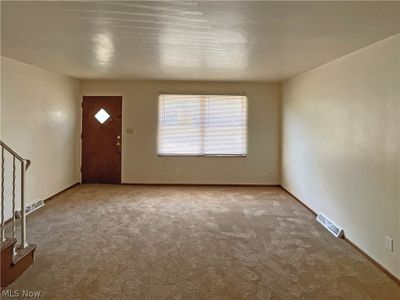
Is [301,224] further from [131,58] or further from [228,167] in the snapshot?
[131,58]

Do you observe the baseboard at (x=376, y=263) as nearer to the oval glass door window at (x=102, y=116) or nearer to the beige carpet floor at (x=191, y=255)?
the beige carpet floor at (x=191, y=255)

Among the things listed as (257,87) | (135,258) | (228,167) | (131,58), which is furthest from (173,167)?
(135,258)

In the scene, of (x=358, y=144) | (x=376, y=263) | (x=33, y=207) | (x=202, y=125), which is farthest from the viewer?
(x=202, y=125)

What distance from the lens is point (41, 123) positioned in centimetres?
541

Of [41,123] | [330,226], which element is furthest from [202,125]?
[330,226]

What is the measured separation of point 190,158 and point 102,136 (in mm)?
2035

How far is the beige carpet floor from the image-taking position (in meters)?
2.71

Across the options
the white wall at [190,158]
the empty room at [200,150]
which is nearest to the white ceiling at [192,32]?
the empty room at [200,150]

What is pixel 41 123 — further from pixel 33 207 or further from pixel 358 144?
pixel 358 144

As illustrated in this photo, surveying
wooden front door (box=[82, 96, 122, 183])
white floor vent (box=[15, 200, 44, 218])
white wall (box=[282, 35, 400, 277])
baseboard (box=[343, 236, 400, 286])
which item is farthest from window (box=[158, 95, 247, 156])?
baseboard (box=[343, 236, 400, 286])

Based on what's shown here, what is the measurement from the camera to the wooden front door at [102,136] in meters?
7.14

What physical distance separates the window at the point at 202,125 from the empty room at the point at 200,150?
0.03m

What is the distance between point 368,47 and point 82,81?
574cm

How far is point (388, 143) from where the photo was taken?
306 centimetres
